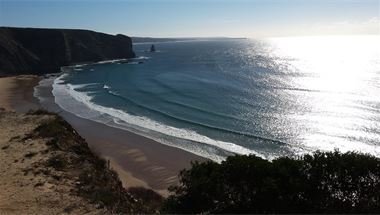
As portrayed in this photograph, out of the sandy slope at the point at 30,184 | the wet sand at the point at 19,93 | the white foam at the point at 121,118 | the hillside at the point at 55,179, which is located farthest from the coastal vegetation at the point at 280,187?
the wet sand at the point at 19,93

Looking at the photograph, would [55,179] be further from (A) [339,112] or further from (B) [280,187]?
(A) [339,112]

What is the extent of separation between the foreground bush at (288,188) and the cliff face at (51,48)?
3312 inches

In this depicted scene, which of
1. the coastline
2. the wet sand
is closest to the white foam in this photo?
the coastline

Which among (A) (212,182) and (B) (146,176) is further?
(B) (146,176)

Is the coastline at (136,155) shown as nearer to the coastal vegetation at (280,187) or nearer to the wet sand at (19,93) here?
the wet sand at (19,93)

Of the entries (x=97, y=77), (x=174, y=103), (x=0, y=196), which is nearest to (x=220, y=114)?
(x=174, y=103)

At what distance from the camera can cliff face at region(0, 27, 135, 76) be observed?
91562 millimetres

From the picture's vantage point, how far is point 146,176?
1007 inches

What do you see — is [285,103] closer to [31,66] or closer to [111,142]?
[111,142]

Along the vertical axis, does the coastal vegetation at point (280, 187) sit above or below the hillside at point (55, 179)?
above

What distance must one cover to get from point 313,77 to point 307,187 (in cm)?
6325

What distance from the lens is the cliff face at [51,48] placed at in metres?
91.6

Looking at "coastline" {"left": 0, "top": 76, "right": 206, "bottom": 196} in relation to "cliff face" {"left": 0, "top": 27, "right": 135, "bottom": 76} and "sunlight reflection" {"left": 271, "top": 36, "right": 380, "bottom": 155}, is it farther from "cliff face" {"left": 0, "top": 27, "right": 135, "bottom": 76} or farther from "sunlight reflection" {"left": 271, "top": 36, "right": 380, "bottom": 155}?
"cliff face" {"left": 0, "top": 27, "right": 135, "bottom": 76}

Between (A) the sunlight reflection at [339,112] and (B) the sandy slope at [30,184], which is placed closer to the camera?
(B) the sandy slope at [30,184]
